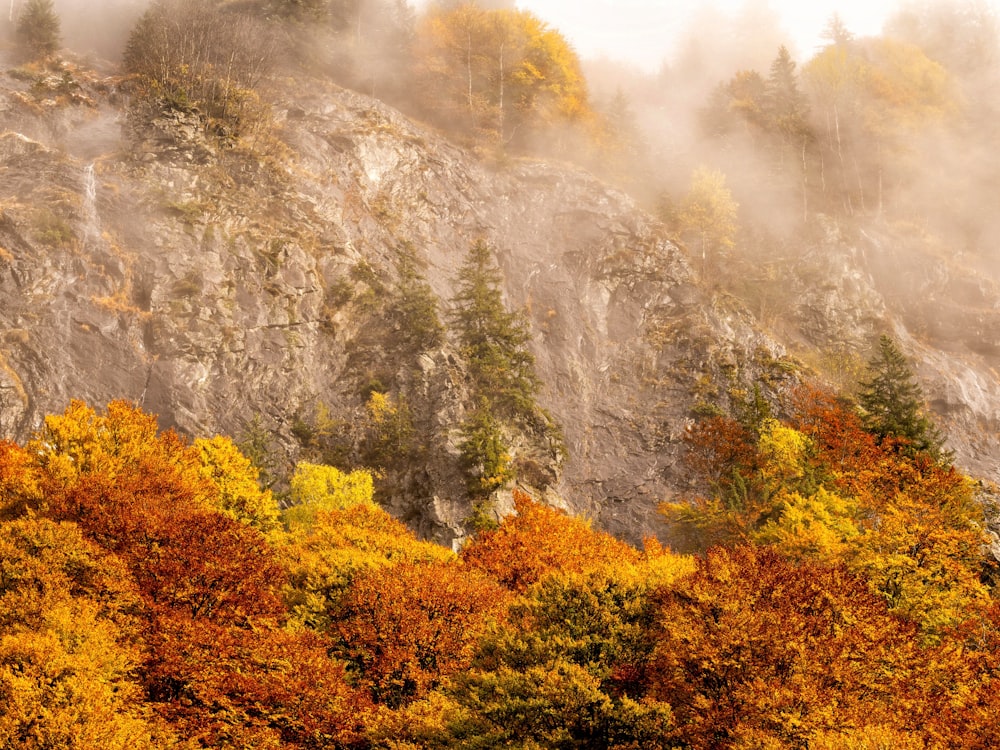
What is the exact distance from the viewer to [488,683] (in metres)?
22.6

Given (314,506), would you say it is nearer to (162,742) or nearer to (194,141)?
(162,742)

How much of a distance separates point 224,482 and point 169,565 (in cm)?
1011

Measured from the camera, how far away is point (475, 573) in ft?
106

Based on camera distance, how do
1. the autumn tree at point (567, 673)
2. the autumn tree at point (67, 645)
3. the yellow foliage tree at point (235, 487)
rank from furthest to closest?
the yellow foliage tree at point (235, 487)
the autumn tree at point (567, 673)
the autumn tree at point (67, 645)

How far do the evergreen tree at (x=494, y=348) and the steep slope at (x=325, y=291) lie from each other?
6.29ft

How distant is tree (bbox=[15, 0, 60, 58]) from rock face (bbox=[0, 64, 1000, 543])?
28.6 feet

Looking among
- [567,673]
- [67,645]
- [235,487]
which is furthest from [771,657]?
[235,487]

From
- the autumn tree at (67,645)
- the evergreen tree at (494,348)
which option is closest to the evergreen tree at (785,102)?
the evergreen tree at (494,348)

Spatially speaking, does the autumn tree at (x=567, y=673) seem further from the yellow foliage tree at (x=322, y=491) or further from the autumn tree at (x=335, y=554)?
the yellow foliage tree at (x=322, y=491)

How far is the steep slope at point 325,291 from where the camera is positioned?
45.3m

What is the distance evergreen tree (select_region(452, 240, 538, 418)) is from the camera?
5150 centimetres

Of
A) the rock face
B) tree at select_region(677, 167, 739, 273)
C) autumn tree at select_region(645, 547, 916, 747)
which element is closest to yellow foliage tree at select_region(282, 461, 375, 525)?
the rock face

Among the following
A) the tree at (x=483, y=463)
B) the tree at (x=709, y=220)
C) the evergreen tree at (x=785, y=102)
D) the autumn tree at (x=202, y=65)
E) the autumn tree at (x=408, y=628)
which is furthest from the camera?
the evergreen tree at (x=785, y=102)

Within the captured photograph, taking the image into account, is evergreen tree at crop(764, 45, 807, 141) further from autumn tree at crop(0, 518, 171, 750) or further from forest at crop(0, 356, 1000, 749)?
autumn tree at crop(0, 518, 171, 750)
